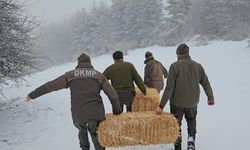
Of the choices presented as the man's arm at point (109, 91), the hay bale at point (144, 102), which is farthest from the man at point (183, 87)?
the hay bale at point (144, 102)

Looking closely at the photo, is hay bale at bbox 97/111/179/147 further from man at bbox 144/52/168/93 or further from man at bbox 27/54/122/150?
man at bbox 144/52/168/93

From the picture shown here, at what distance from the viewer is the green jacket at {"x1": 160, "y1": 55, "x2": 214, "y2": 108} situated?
25.3 feet

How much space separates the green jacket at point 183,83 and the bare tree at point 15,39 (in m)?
7.48

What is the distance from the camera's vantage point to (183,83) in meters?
7.74

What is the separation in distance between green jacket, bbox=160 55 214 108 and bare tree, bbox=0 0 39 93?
24.6ft

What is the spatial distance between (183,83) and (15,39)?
26.9 ft

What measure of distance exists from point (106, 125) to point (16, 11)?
863 centimetres

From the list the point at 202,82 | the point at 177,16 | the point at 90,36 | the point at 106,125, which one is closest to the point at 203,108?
the point at 202,82

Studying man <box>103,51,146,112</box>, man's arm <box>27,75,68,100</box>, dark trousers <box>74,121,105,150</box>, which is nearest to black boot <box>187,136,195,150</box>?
dark trousers <box>74,121,105,150</box>

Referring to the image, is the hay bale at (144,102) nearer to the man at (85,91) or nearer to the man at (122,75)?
the man at (122,75)

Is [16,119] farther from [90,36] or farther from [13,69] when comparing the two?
[90,36]

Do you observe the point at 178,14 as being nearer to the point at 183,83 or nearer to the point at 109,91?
the point at 183,83

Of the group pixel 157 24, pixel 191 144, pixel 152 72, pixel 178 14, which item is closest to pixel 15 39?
pixel 152 72

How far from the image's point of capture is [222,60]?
26641mm
